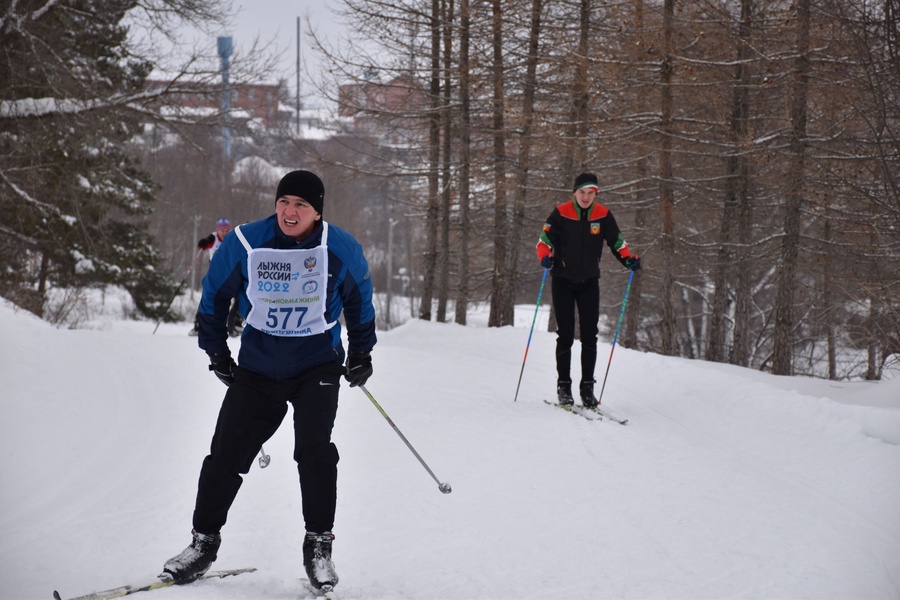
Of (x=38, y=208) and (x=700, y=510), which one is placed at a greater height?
(x=38, y=208)

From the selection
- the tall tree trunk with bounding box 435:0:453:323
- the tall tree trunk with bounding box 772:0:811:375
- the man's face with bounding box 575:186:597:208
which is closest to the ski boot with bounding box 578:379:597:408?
the man's face with bounding box 575:186:597:208

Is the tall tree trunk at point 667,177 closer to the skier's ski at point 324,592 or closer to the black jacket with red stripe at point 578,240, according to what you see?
the black jacket with red stripe at point 578,240

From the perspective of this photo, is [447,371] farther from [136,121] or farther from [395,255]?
[395,255]

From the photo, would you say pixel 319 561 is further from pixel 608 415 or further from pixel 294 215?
pixel 608 415

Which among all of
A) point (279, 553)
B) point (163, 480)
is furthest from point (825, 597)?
point (163, 480)

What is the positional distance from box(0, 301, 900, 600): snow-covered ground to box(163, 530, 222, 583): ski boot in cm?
7

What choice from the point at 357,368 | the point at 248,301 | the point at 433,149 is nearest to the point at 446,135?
the point at 433,149

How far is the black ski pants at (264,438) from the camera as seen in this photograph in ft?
11.0

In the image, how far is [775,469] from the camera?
570 centimetres

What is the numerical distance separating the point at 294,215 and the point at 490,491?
97.2 inches

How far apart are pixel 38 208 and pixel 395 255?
146 ft

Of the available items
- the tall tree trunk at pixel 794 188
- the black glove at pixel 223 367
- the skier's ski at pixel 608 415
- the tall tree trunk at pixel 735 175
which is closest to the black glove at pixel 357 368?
the black glove at pixel 223 367

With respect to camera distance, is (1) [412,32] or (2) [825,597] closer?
(2) [825,597]

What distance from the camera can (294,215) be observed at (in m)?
3.38
